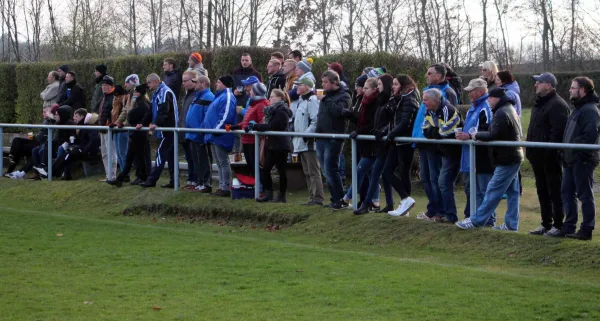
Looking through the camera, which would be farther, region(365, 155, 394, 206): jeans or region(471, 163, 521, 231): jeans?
region(365, 155, 394, 206): jeans

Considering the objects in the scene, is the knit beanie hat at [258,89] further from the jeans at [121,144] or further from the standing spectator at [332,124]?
the jeans at [121,144]

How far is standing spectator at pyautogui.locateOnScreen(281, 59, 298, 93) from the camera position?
622 inches

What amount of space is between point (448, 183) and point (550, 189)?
4.14ft

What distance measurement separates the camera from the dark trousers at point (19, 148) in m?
21.0

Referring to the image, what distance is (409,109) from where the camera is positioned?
12508mm

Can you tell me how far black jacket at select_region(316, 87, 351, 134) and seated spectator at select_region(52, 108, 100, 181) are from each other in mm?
6835

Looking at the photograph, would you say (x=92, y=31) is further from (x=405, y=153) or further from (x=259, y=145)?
(x=405, y=153)

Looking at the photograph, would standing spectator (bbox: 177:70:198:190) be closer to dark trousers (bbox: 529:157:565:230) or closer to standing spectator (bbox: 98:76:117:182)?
standing spectator (bbox: 98:76:117:182)

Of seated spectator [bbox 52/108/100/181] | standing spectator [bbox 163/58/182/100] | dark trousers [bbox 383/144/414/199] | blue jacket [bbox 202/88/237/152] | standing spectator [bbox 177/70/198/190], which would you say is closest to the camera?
dark trousers [bbox 383/144/414/199]

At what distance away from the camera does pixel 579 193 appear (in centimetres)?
1062

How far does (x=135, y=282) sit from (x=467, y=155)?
4.53 metres

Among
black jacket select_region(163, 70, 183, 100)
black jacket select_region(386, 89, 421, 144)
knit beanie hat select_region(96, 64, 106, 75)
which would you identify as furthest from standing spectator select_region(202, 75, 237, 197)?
knit beanie hat select_region(96, 64, 106, 75)

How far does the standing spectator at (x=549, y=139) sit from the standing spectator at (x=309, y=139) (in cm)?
369

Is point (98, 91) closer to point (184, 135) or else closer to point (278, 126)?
point (184, 135)
